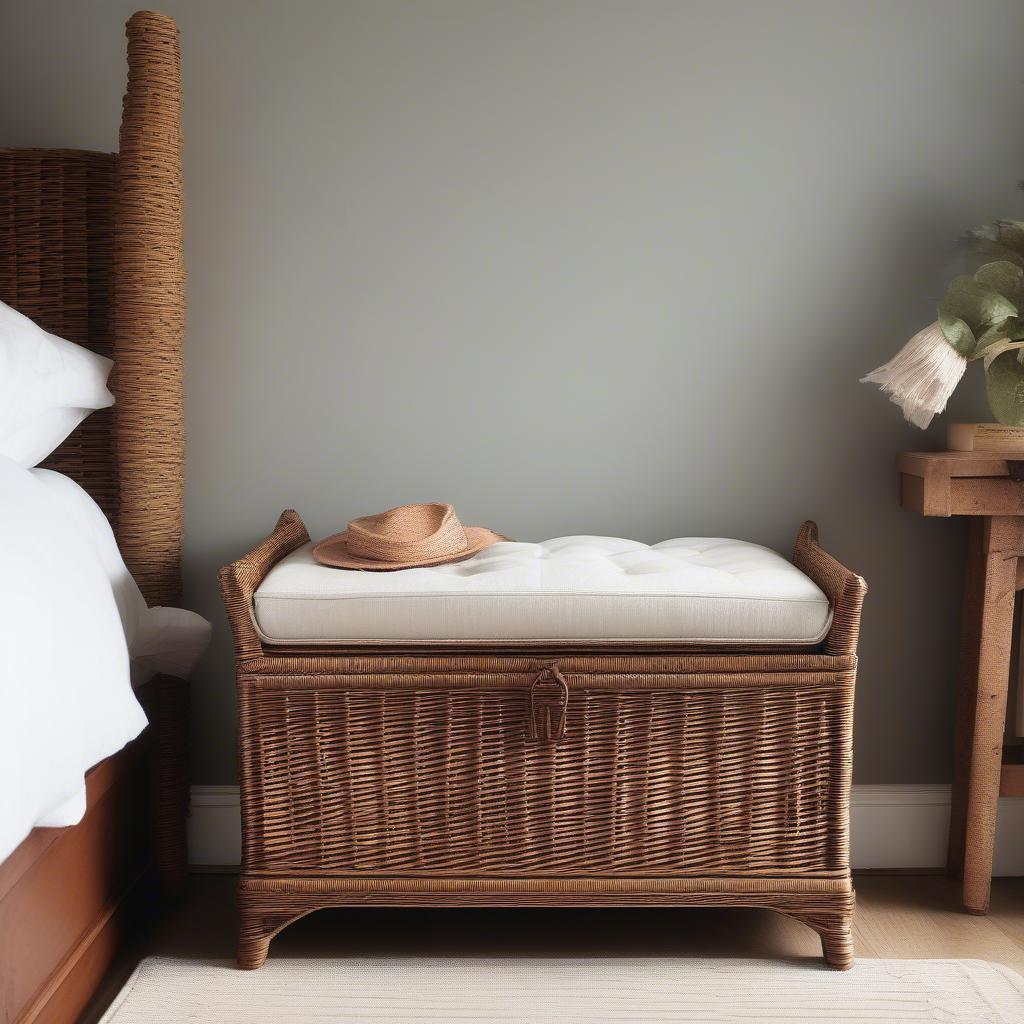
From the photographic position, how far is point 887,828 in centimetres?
208

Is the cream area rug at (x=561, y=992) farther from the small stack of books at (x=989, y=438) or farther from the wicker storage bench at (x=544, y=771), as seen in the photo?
the small stack of books at (x=989, y=438)

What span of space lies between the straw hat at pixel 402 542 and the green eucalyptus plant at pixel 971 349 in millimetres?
800

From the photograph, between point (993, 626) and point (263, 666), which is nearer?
point (263, 666)

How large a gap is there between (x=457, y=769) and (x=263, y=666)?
34cm

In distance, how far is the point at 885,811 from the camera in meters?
2.08

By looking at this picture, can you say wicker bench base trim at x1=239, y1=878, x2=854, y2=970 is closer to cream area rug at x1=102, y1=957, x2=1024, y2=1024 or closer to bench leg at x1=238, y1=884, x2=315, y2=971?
bench leg at x1=238, y1=884, x2=315, y2=971

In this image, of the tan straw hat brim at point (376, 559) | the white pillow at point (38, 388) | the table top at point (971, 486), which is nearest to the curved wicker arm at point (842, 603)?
the table top at point (971, 486)

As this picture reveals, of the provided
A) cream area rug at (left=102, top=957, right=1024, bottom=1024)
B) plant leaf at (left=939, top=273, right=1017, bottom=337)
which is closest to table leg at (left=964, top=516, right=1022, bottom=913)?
cream area rug at (left=102, top=957, right=1024, bottom=1024)

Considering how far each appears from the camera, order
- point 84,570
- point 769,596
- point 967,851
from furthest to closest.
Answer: point 967,851 → point 769,596 → point 84,570

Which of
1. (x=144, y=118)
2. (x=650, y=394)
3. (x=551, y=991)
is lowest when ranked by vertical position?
(x=551, y=991)

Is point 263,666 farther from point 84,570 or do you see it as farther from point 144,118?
point 144,118

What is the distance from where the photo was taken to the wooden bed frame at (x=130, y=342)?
69.0 inches

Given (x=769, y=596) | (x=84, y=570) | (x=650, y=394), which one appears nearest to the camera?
(x=84, y=570)

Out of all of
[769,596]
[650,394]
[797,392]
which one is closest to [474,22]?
[650,394]
